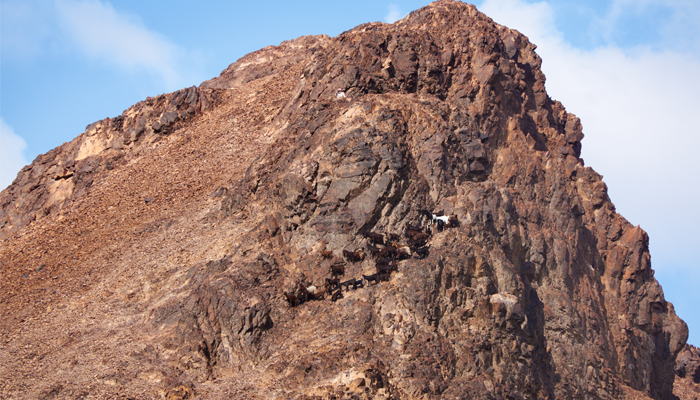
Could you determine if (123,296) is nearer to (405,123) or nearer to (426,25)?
(405,123)

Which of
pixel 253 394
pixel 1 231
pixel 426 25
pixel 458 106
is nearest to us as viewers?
pixel 253 394

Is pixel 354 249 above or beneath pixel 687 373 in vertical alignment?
above

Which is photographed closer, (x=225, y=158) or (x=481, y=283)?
(x=481, y=283)

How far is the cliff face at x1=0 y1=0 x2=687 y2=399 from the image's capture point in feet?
99.7

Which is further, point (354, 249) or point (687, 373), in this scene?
point (687, 373)

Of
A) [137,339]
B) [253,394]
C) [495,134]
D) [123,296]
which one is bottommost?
[253,394]

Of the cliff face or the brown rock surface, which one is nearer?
the cliff face

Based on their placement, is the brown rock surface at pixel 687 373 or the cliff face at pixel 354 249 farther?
the brown rock surface at pixel 687 373

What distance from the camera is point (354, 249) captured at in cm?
3384

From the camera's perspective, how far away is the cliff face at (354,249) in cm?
3039

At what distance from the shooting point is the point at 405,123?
1489 inches

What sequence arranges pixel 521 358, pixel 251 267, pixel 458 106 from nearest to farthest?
pixel 521 358
pixel 251 267
pixel 458 106

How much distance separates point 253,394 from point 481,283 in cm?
1129

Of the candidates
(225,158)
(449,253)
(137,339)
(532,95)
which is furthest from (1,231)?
(532,95)
